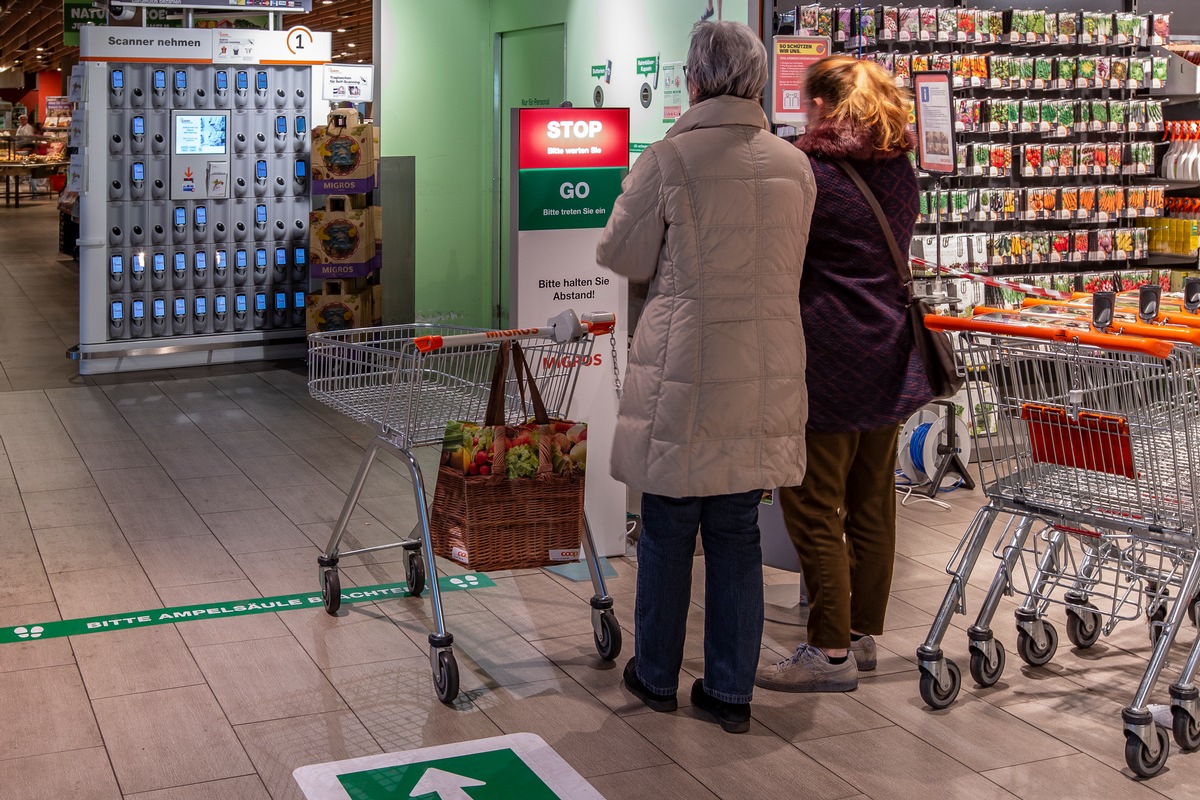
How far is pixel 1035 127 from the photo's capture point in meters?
7.31

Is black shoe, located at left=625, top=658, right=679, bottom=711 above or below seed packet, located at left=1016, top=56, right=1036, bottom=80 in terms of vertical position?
below

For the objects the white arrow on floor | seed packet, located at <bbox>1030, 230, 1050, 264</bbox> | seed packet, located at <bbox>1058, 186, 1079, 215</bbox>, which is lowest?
the white arrow on floor

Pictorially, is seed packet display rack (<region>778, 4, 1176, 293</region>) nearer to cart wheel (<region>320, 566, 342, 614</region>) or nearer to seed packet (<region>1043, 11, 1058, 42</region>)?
seed packet (<region>1043, 11, 1058, 42</region>)

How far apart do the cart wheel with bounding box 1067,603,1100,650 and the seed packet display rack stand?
2718 millimetres

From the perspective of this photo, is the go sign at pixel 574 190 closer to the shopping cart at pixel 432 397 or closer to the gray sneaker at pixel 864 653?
the shopping cart at pixel 432 397

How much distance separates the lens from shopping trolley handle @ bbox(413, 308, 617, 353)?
3674 millimetres

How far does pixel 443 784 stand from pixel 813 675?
119 centimetres

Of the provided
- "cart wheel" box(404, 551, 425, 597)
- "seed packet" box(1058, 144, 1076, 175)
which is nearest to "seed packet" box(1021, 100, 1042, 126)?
"seed packet" box(1058, 144, 1076, 175)

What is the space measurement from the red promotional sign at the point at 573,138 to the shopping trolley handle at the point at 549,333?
92cm

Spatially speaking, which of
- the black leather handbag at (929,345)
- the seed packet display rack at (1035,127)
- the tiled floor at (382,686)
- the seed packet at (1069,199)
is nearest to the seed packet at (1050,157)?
the seed packet display rack at (1035,127)

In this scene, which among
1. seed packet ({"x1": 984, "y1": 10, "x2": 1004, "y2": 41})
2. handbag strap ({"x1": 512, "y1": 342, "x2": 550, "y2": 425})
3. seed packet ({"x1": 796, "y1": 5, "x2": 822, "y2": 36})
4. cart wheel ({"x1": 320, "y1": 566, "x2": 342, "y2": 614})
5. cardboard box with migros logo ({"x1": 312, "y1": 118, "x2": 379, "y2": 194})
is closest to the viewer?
handbag strap ({"x1": 512, "y1": 342, "x2": 550, "y2": 425})

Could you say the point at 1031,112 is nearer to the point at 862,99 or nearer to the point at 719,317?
the point at 862,99

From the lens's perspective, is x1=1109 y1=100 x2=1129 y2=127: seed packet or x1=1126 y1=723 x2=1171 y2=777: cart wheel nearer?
x1=1126 y1=723 x2=1171 y2=777: cart wheel

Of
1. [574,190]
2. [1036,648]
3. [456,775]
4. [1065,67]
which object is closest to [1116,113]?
[1065,67]
